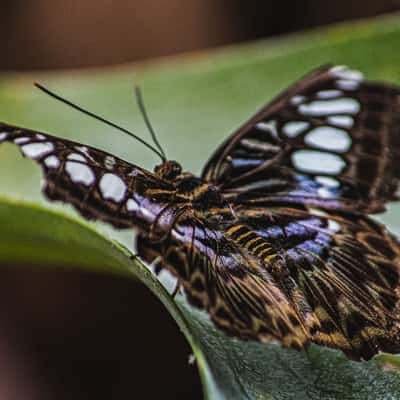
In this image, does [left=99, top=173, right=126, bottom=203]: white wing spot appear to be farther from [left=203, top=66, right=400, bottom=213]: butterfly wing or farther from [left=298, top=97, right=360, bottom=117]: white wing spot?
[left=298, top=97, right=360, bottom=117]: white wing spot

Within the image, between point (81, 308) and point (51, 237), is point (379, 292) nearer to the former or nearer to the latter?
point (51, 237)

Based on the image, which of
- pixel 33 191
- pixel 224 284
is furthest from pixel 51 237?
pixel 33 191

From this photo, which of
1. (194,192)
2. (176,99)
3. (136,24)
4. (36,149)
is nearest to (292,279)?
(194,192)

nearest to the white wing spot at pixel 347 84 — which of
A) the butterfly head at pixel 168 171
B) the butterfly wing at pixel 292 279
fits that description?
the butterfly wing at pixel 292 279

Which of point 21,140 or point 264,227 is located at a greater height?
point 21,140

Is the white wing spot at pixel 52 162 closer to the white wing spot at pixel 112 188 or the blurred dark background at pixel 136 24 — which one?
the white wing spot at pixel 112 188

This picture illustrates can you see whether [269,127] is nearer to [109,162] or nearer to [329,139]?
[329,139]
